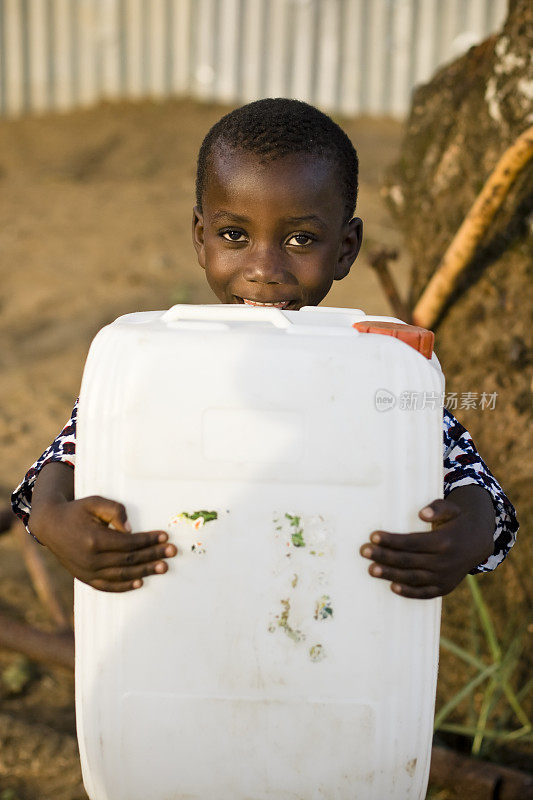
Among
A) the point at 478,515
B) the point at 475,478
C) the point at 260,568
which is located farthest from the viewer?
the point at 475,478

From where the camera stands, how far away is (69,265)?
551 cm

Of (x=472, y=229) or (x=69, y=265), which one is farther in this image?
(x=69, y=265)

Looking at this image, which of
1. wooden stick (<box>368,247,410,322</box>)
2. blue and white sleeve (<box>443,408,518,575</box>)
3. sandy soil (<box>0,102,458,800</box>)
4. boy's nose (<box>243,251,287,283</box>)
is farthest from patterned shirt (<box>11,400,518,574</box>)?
sandy soil (<box>0,102,458,800</box>)

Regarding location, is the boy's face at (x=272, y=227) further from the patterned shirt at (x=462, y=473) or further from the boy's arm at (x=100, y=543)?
the boy's arm at (x=100, y=543)

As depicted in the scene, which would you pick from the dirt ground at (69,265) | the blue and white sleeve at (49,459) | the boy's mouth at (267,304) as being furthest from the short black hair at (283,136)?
the dirt ground at (69,265)

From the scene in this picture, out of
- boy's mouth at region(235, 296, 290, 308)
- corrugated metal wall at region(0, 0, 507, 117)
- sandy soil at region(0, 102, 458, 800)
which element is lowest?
sandy soil at region(0, 102, 458, 800)

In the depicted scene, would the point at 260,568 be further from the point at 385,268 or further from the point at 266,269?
the point at 385,268

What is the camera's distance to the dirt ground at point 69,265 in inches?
103

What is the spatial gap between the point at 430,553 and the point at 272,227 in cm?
66

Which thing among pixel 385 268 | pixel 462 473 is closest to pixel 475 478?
pixel 462 473

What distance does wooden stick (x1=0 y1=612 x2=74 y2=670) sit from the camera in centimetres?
223

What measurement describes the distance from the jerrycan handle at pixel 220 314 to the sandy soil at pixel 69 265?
1338mm

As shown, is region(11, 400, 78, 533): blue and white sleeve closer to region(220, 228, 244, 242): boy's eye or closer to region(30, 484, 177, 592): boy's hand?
region(30, 484, 177, 592): boy's hand

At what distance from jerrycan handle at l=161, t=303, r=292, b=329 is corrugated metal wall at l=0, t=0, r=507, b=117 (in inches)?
257
